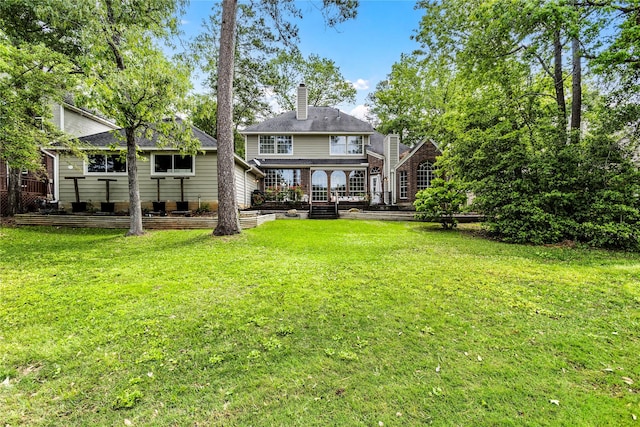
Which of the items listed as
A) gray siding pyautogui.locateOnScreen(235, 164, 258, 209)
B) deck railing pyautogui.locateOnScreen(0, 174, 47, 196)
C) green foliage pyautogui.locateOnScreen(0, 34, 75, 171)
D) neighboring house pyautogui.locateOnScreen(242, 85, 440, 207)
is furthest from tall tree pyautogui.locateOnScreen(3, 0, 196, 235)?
neighboring house pyautogui.locateOnScreen(242, 85, 440, 207)

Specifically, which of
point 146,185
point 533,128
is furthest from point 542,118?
point 146,185

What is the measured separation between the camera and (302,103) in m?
21.7

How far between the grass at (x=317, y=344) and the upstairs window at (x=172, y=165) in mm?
8379

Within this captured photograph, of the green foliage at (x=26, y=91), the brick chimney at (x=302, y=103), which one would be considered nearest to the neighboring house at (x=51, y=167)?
the green foliage at (x=26, y=91)

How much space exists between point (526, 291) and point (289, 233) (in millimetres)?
6966

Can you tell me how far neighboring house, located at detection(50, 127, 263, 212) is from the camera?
43.4 feet

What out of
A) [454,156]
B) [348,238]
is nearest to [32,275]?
[348,238]

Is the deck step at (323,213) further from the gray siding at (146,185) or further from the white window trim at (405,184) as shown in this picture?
the gray siding at (146,185)

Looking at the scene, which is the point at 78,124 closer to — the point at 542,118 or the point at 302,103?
the point at 302,103

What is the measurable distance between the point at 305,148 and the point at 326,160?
5.95ft

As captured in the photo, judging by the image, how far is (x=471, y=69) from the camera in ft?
35.9

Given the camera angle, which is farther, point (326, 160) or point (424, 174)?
point (326, 160)

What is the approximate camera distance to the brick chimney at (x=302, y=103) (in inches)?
844

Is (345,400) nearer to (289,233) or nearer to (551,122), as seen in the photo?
(289,233)
